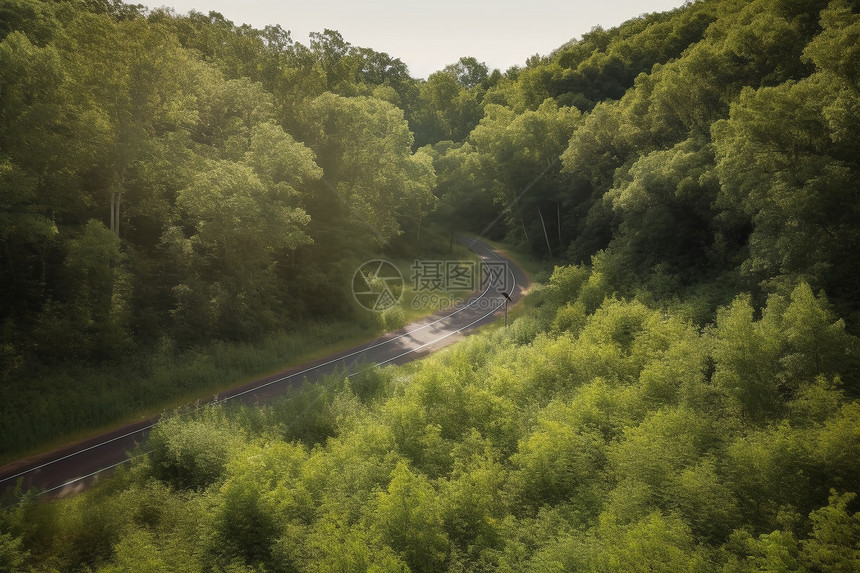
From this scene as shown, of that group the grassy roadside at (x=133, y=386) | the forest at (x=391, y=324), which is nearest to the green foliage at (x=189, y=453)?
the forest at (x=391, y=324)

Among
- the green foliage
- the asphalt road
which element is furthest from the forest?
the asphalt road

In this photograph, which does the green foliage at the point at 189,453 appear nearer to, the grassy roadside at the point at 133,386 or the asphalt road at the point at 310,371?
the asphalt road at the point at 310,371

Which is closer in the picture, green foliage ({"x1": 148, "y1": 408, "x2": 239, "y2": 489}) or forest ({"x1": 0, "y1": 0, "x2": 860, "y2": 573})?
forest ({"x1": 0, "y1": 0, "x2": 860, "y2": 573})

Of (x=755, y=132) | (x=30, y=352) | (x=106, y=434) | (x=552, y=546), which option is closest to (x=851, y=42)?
(x=755, y=132)

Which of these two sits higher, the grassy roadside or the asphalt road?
the grassy roadside

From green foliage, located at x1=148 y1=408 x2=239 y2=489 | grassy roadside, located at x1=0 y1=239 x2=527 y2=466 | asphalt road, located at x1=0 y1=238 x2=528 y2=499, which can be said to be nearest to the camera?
green foliage, located at x1=148 y1=408 x2=239 y2=489

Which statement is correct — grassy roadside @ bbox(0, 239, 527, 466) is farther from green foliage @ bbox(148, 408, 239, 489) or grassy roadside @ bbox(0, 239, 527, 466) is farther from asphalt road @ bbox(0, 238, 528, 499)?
green foliage @ bbox(148, 408, 239, 489)

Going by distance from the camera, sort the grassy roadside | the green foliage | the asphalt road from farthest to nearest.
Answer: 1. the grassy roadside
2. the asphalt road
3. the green foliage
